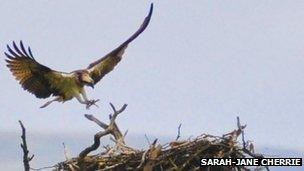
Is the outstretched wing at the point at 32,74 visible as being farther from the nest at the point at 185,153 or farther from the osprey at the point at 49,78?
the nest at the point at 185,153

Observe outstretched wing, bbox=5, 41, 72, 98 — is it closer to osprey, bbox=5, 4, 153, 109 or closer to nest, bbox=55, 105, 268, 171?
osprey, bbox=5, 4, 153, 109

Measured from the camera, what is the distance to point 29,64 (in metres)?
11.8

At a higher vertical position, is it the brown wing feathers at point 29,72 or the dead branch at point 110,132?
the brown wing feathers at point 29,72

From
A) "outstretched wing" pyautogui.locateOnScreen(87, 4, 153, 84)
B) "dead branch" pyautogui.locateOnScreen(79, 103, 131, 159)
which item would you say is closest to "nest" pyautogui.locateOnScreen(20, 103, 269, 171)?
"dead branch" pyautogui.locateOnScreen(79, 103, 131, 159)

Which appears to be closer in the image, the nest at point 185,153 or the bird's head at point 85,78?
the nest at point 185,153

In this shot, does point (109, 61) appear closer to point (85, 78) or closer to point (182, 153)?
point (85, 78)

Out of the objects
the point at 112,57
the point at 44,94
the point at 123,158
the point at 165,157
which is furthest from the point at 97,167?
the point at 112,57

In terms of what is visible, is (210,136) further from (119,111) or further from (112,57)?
(112,57)

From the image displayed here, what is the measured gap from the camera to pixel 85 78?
12.2 m

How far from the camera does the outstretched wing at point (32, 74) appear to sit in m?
11.7

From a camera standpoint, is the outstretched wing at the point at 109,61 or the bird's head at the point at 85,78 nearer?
the bird's head at the point at 85,78

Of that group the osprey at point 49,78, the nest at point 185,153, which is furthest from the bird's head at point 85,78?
the nest at point 185,153

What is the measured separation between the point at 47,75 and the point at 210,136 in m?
3.00

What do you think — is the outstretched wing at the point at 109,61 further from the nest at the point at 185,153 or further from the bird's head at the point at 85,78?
the nest at the point at 185,153
